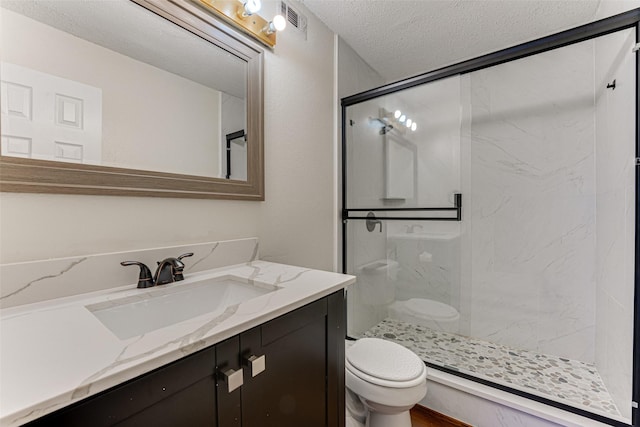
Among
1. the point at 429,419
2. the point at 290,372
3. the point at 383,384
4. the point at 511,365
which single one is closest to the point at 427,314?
the point at 511,365

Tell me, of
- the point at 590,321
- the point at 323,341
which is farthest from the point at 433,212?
the point at 323,341

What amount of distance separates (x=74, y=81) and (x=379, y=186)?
5.97 ft

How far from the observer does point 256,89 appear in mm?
1323

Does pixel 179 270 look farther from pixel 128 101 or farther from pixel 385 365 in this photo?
pixel 385 365

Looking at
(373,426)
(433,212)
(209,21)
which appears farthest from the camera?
(433,212)

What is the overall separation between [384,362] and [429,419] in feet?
1.73

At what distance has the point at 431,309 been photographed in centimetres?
212

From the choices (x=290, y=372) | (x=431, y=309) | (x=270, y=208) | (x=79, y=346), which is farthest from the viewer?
(x=431, y=309)

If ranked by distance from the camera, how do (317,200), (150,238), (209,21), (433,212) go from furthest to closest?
(433,212) → (317,200) → (209,21) → (150,238)

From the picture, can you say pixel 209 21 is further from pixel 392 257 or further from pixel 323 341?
pixel 392 257

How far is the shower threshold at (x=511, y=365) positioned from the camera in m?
1.38

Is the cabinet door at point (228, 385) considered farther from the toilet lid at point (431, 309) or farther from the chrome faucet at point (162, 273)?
the toilet lid at point (431, 309)

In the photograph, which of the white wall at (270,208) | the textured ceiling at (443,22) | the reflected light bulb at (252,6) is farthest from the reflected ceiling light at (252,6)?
the textured ceiling at (443,22)

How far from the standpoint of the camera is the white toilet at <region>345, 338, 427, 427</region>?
120cm
